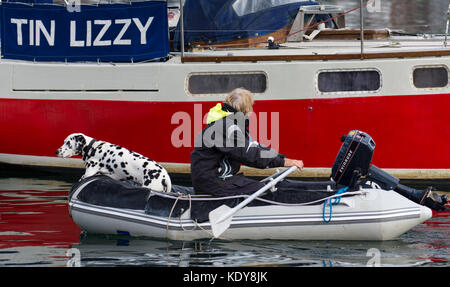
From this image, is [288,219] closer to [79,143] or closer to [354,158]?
[354,158]

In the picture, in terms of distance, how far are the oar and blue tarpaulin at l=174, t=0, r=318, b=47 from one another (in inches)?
186

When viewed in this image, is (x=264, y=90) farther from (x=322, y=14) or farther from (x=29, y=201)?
(x=29, y=201)

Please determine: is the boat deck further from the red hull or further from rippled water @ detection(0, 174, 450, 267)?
rippled water @ detection(0, 174, 450, 267)

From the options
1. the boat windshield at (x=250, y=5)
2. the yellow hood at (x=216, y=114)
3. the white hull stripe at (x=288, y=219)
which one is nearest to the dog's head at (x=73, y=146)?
the white hull stripe at (x=288, y=219)

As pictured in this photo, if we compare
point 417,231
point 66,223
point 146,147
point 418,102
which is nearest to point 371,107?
point 418,102

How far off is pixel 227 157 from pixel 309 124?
10.1 feet

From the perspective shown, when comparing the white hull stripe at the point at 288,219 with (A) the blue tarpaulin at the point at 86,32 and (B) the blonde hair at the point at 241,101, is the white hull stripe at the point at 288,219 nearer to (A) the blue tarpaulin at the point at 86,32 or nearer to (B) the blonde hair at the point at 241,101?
(B) the blonde hair at the point at 241,101

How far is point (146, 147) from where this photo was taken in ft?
45.6

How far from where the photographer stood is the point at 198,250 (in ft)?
33.6

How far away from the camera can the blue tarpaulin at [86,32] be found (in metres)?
13.7

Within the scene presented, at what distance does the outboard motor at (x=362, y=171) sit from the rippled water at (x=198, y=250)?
407 millimetres

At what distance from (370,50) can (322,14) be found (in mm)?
2029

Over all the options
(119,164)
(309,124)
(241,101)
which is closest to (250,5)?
(309,124)

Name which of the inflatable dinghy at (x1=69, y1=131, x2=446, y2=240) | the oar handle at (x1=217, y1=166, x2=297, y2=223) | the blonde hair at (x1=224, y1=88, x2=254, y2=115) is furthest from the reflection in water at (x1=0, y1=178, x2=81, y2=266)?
the blonde hair at (x1=224, y1=88, x2=254, y2=115)
